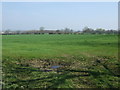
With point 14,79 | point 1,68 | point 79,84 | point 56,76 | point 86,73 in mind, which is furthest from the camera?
point 1,68

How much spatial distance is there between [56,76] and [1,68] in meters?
2.15

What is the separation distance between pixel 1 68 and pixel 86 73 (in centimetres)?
297

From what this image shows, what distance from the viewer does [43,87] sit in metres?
4.14

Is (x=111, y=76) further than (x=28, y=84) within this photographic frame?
Yes

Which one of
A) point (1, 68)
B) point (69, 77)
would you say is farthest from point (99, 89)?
point (1, 68)

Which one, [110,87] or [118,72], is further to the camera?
[118,72]

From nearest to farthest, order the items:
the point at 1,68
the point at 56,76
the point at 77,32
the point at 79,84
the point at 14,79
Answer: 1. the point at 79,84
2. the point at 14,79
3. the point at 56,76
4. the point at 1,68
5. the point at 77,32

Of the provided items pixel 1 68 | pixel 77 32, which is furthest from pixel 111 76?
pixel 77 32

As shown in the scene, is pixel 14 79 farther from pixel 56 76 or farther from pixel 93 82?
pixel 93 82

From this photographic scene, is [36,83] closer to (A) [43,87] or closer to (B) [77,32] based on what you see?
(A) [43,87]

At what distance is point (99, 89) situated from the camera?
4.10 metres

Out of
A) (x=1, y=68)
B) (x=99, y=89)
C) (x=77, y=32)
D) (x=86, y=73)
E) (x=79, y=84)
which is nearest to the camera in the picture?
(x=99, y=89)

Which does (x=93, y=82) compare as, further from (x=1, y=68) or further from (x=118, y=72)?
(x=1, y=68)

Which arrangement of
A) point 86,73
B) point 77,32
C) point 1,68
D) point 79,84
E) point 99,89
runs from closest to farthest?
point 99,89
point 79,84
point 86,73
point 1,68
point 77,32
